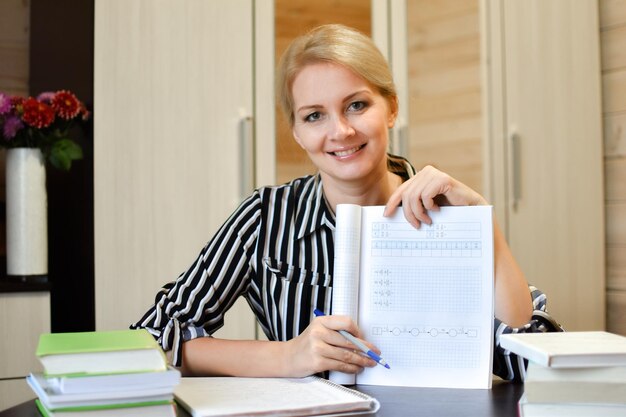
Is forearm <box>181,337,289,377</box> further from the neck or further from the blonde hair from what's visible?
the blonde hair

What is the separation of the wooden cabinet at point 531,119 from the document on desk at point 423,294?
60.3 inches

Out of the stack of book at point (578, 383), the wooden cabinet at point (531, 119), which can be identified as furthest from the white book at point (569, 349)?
the wooden cabinet at point (531, 119)

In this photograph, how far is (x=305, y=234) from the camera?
1496 mm

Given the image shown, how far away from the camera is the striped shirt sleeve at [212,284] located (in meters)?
1.41

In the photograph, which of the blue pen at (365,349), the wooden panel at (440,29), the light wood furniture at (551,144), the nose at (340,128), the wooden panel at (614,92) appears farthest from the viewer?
the wooden panel at (614,92)

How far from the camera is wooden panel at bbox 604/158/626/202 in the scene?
10.2 feet

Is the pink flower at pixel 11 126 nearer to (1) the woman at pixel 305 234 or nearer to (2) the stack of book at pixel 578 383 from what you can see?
(1) the woman at pixel 305 234

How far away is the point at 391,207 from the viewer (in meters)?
1.17

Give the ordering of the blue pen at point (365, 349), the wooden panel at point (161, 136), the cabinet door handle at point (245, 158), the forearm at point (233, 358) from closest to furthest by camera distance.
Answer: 1. the blue pen at point (365, 349)
2. the forearm at point (233, 358)
3. the wooden panel at point (161, 136)
4. the cabinet door handle at point (245, 158)

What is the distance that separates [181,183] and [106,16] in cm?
51

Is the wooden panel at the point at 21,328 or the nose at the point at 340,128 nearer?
the nose at the point at 340,128

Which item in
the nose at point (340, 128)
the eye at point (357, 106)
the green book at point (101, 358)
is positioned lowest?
the green book at point (101, 358)

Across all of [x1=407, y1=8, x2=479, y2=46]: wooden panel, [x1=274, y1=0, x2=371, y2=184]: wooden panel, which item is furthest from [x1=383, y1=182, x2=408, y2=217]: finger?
[x1=407, y1=8, x2=479, y2=46]: wooden panel

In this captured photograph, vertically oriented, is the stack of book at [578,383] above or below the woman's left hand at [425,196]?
below
